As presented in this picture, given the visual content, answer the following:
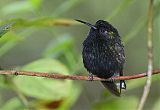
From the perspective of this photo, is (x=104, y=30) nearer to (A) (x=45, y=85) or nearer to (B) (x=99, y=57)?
(B) (x=99, y=57)

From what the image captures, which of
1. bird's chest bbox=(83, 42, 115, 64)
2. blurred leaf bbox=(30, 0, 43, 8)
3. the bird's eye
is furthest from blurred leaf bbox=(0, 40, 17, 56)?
the bird's eye

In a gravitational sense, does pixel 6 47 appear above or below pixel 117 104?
above

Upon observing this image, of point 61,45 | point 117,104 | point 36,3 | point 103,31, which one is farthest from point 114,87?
point 36,3

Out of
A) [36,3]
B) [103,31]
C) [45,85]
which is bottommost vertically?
[45,85]

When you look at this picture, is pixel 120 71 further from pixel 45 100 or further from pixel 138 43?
pixel 138 43

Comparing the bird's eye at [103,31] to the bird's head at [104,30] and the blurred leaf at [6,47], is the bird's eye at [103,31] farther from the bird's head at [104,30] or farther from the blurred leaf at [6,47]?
the blurred leaf at [6,47]

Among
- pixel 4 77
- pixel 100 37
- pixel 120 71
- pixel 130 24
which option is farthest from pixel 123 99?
pixel 130 24

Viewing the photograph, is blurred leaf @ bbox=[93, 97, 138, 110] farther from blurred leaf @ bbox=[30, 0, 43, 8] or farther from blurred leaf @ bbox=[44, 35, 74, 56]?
blurred leaf @ bbox=[30, 0, 43, 8]
